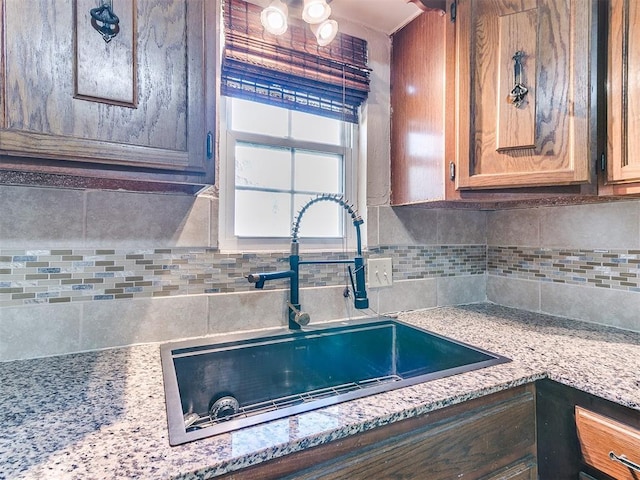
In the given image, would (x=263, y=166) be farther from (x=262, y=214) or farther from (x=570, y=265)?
(x=570, y=265)

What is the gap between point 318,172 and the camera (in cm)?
145

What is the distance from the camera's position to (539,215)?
1.50m

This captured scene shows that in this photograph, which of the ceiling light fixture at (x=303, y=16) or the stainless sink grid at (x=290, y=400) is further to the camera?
the ceiling light fixture at (x=303, y=16)

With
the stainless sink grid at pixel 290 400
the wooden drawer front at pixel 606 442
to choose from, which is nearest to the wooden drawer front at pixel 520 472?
the wooden drawer front at pixel 606 442

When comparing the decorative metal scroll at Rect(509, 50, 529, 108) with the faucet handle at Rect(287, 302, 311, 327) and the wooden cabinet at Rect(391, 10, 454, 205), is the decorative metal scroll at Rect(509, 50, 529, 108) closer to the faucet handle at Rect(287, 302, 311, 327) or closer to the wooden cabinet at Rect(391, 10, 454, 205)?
the wooden cabinet at Rect(391, 10, 454, 205)

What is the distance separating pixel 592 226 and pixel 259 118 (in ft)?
4.33

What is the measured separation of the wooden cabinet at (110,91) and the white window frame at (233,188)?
0.39 m

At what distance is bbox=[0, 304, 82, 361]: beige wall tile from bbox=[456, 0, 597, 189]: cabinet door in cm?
125

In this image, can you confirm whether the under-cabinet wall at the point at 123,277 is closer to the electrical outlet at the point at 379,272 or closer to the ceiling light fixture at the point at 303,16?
the electrical outlet at the point at 379,272

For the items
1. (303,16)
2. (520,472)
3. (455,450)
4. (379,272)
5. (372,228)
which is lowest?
(520,472)

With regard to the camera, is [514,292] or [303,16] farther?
[514,292]

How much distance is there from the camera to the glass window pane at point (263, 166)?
1304mm

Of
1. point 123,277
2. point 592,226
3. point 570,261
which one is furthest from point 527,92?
point 123,277

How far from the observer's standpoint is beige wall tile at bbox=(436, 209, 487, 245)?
1.59 metres
